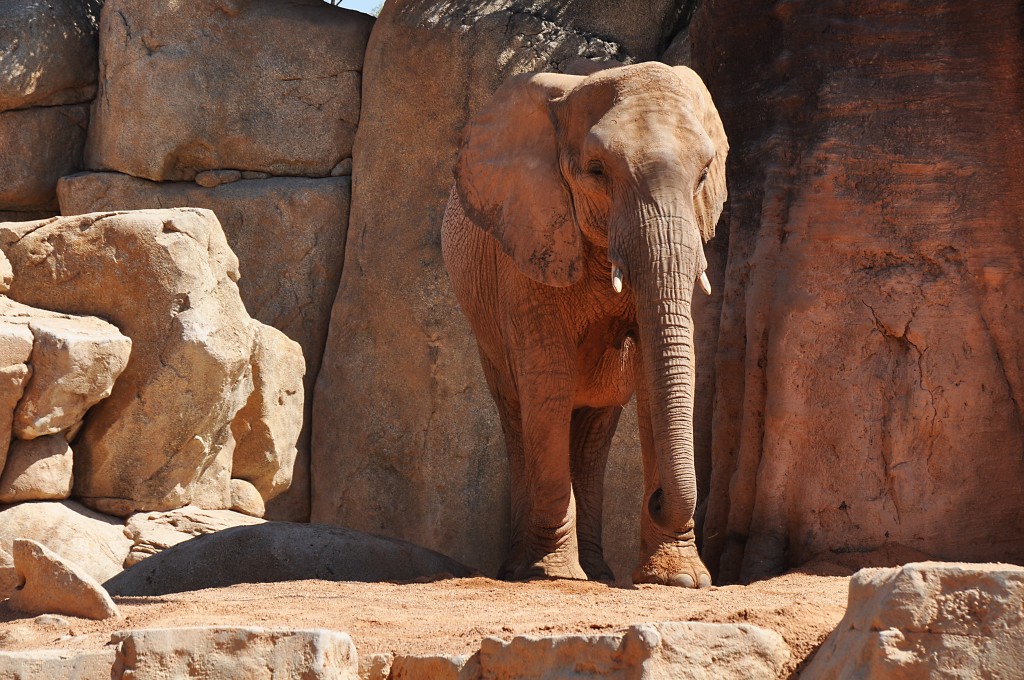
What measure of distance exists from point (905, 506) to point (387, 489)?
189 inches

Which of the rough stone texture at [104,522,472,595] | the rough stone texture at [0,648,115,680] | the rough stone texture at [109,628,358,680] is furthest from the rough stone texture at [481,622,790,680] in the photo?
the rough stone texture at [104,522,472,595]

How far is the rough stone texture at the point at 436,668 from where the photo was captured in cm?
420

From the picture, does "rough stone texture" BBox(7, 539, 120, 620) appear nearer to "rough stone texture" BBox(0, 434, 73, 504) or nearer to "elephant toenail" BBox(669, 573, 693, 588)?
"elephant toenail" BBox(669, 573, 693, 588)

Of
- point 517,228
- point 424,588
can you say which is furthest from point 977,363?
point 424,588

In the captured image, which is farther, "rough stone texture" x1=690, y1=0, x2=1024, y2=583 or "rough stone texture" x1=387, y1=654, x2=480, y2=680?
"rough stone texture" x1=690, y1=0, x2=1024, y2=583

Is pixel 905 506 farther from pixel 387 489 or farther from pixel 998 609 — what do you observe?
pixel 387 489

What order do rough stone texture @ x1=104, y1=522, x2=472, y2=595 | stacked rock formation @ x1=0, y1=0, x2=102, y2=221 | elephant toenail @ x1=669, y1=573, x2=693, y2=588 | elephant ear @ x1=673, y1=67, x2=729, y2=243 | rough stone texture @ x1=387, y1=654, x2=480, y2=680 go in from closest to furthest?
rough stone texture @ x1=387, y1=654, x2=480, y2=680, elephant toenail @ x1=669, y1=573, x2=693, y2=588, elephant ear @ x1=673, y1=67, x2=729, y2=243, rough stone texture @ x1=104, y1=522, x2=472, y2=595, stacked rock formation @ x1=0, y1=0, x2=102, y2=221

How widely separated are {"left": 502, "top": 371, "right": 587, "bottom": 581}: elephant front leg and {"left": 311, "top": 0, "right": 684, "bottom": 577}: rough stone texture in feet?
11.9

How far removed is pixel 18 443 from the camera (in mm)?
8406

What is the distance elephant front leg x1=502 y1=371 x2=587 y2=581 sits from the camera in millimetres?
7082

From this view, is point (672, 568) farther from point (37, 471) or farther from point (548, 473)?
point (37, 471)

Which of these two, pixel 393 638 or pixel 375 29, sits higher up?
pixel 375 29

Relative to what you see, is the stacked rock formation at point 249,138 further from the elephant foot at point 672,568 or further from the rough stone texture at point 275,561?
the elephant foot at point 672,568

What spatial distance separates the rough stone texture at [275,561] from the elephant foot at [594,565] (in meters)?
0.82
